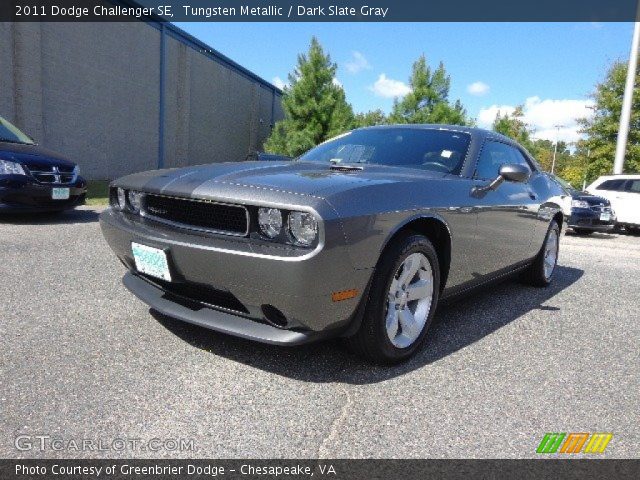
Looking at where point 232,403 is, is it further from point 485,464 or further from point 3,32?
point 3,32

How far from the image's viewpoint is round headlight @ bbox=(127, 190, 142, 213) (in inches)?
103

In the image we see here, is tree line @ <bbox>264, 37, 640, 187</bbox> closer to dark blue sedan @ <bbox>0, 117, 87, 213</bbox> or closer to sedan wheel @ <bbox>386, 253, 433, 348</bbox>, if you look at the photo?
dark blue sedan @ <bbox>0, 117, 87, 213</bbox>

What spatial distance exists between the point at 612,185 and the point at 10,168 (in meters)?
11.5

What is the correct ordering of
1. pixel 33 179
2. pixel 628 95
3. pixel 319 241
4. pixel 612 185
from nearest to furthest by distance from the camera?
pixel 319 241 < pixel 33 179 < pixel 612 185 < pixel 628 95

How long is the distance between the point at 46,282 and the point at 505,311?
11.0ft

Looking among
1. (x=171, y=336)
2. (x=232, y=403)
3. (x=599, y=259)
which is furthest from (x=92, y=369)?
(x=599, y=259)

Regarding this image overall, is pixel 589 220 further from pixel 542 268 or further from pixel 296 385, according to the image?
pixel 296 385

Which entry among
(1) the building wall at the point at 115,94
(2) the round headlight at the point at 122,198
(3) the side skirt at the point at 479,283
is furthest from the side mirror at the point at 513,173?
(1) the building wall at the point at 115,94

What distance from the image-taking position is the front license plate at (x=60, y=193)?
6091 mm

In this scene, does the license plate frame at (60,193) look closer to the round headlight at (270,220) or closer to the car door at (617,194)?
Result: the round headlight at (270,220)

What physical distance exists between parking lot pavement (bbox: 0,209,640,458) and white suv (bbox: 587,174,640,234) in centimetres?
841

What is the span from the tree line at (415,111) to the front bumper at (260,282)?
18204 mm

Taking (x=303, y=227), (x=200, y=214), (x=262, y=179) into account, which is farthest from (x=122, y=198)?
(x=303, y=227)

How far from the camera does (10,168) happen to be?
5.73 metres
